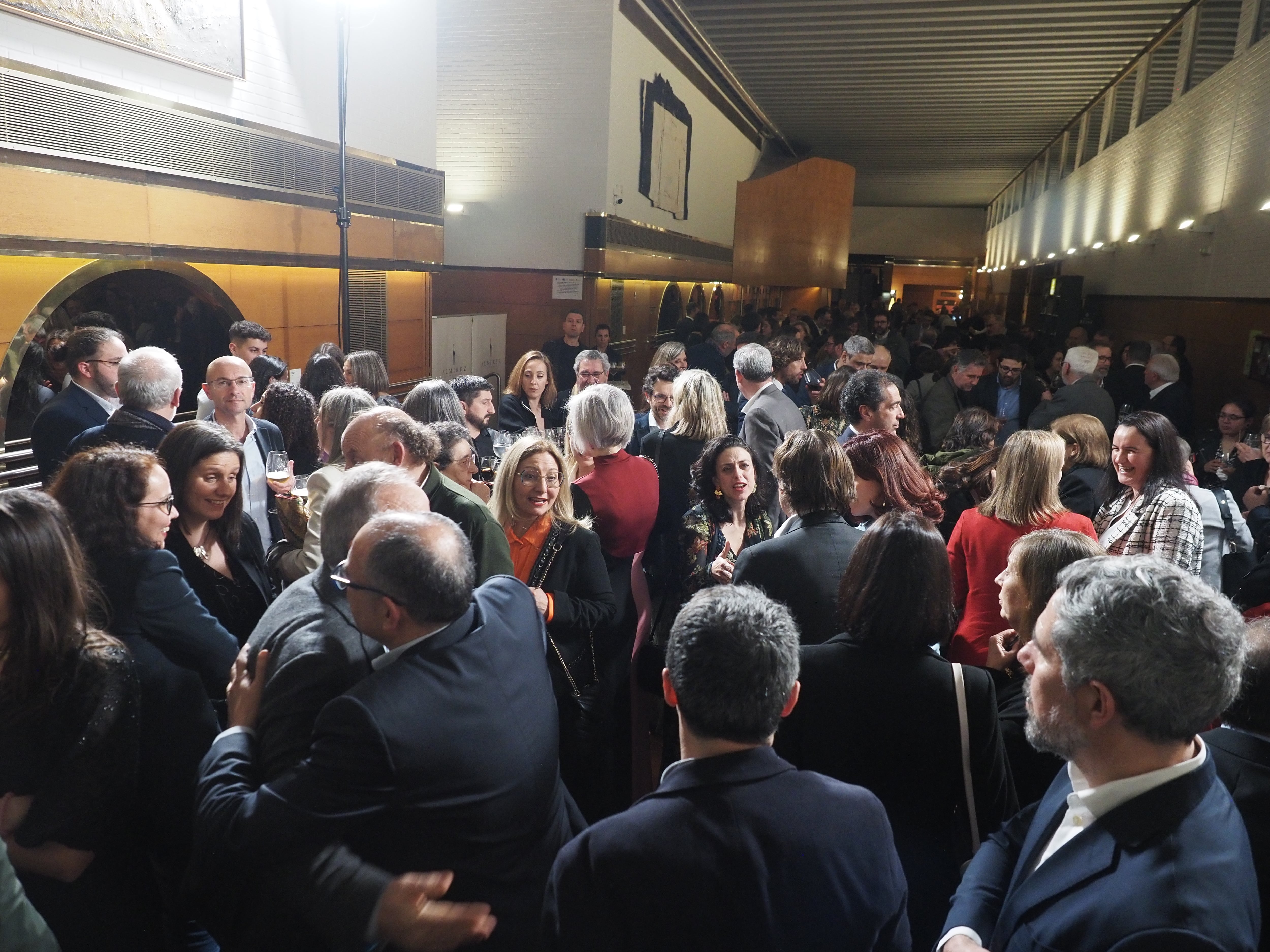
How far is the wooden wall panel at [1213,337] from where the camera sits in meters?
8.34

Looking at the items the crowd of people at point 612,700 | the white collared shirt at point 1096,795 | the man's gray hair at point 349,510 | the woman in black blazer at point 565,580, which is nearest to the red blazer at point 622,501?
the crowd of people at point 612,700

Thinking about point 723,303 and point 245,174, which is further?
point 723,303

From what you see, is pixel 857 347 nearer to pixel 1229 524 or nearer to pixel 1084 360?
pixel 1084 360

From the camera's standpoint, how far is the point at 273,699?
5.52 ft

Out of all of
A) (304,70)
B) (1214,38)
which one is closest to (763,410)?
(304,70)

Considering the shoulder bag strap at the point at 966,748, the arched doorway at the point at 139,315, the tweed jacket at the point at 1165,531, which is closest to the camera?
the shoulder bag strap at the point at 966,748

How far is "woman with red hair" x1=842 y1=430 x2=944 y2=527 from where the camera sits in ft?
10.6

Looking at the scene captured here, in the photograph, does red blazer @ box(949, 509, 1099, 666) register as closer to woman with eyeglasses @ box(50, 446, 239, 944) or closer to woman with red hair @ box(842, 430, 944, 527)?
woman with red hair @ box(842, 430, 944, 527)

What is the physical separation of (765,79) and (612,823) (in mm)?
17143

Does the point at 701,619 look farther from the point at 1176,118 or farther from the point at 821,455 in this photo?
the point at 1176,118

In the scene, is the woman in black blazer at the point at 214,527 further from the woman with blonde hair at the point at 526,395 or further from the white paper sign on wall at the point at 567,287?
the white paper sign on wall at the point at 567,287

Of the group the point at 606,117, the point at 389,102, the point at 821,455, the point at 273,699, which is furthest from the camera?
the point at 606,117

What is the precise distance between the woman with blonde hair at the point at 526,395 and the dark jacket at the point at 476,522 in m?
2.58

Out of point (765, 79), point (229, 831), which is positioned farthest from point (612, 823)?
point (765, 79)
